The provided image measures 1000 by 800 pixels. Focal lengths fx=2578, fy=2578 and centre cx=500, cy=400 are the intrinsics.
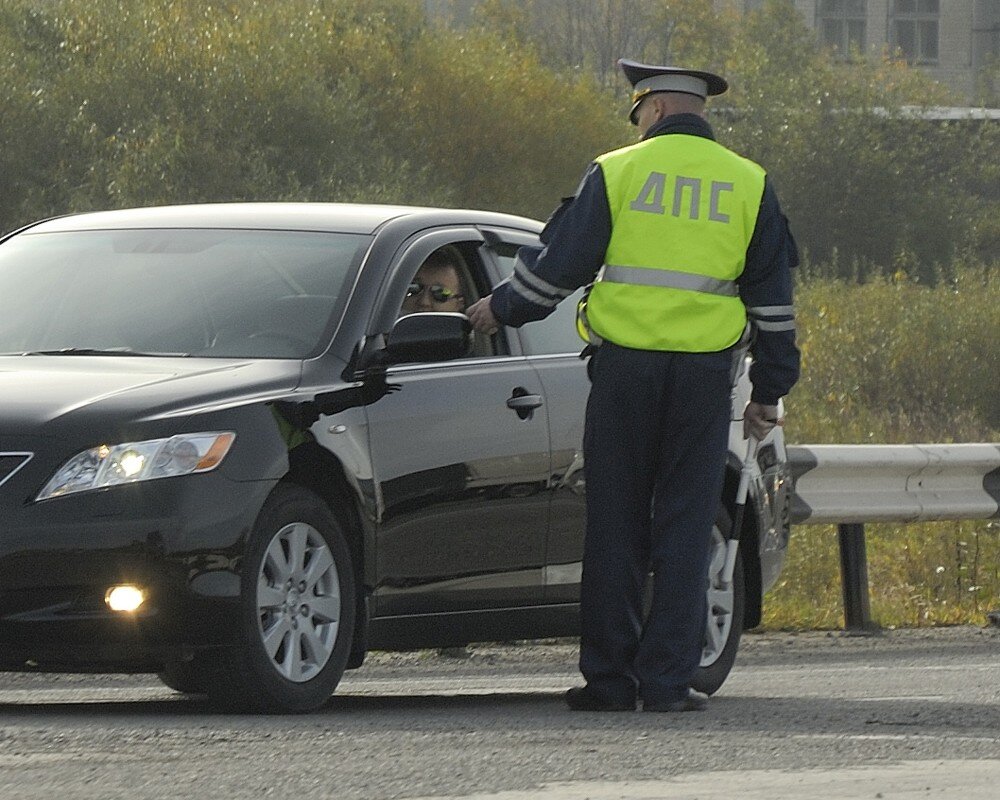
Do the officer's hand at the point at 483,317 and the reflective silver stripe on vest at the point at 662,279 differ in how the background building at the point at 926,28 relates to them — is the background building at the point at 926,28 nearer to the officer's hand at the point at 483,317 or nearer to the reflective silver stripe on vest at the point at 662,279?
the officer's hand at the point at 483,317

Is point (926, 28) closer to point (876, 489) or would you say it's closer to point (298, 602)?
point (876, 489)

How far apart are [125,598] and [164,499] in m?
0.27

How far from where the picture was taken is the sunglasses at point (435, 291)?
26.3 feet

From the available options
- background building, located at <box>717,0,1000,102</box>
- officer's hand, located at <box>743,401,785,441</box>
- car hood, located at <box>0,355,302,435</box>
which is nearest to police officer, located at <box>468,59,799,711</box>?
officer's hand, located at <box>743,401,785,441</box>

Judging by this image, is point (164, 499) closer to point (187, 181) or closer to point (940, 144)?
point (187, 181)

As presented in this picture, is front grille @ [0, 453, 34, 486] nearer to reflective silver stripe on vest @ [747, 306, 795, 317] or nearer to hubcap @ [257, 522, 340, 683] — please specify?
hubcap @ [257, 522, 340, 683]

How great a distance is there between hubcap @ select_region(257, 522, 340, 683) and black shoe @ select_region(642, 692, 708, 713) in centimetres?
93

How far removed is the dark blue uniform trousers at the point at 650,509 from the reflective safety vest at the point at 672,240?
0.23ft

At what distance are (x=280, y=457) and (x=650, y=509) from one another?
3.83ft

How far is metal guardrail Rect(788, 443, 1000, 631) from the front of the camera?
11.5 metres

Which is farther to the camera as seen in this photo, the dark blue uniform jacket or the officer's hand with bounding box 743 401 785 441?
the officer's hand with bounding box 743 401 785 441


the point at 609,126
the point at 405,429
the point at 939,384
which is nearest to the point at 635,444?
the point at 405,429

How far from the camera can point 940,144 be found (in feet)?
222

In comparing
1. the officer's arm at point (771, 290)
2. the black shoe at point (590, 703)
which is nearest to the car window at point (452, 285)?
the officer's arm at point (771, 290)
